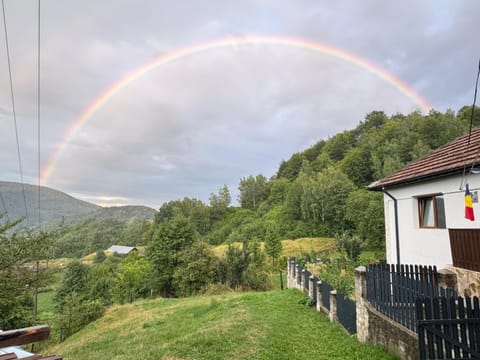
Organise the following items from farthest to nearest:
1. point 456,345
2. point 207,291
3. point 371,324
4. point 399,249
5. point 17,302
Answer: point 207,291 → point 17,302 → point 399,249 → point 371,324 → point 456,345

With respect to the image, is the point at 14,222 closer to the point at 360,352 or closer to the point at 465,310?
the point at 360,352

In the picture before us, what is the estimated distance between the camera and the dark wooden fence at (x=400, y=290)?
4559mm

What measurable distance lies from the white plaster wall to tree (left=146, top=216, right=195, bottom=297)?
18967 mm

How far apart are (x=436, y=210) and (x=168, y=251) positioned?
2294 centimetres

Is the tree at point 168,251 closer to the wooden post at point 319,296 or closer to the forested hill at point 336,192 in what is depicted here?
the forested hill at point 336,192

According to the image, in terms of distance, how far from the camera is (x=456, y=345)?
3.70 meters

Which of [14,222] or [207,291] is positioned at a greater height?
[14,222]

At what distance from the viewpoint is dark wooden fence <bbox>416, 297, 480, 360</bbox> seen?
376 centimetres

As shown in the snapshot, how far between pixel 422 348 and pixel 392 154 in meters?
46.4

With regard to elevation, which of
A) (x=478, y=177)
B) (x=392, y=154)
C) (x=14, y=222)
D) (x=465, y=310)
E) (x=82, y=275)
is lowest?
(x=82, y=275)

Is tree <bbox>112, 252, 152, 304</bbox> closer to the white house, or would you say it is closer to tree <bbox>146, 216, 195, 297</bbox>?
tree <bbox>146, 216, 195, 297</bbox>

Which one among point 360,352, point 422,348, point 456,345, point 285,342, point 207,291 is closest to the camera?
point 456,345

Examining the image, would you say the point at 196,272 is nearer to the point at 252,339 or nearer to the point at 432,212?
the point at 252,339

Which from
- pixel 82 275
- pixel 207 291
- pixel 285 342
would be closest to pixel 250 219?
pixel 82 275
